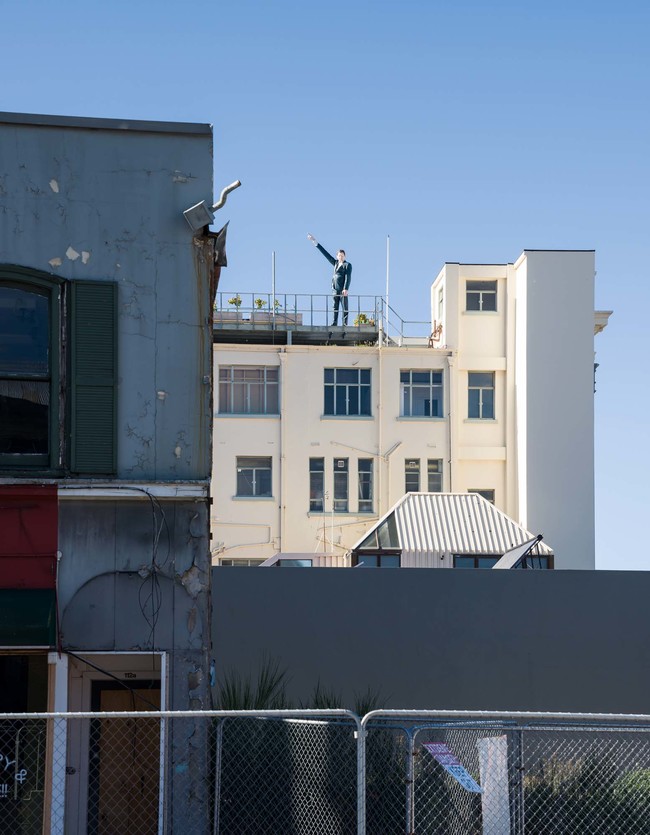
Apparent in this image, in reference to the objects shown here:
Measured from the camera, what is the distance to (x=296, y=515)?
49844 mm

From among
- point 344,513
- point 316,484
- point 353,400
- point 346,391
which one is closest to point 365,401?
point 353,400

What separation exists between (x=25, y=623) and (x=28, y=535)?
2.85 ft

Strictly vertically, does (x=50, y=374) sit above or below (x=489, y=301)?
below

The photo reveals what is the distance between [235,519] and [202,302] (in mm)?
36508

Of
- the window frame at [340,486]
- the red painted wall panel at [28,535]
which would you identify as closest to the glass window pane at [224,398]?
the window frame at [340,486]

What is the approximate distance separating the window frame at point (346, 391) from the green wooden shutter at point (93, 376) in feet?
122

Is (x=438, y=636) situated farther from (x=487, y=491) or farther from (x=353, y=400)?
(x=487, y=491)

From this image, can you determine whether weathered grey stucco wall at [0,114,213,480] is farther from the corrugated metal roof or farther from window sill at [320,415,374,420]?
window sill at [320,415,374,420]

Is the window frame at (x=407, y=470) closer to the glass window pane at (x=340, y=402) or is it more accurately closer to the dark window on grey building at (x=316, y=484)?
the glass window pane at (x=340, y=402)

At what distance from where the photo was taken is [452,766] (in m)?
11.7

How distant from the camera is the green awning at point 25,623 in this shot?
12.6m

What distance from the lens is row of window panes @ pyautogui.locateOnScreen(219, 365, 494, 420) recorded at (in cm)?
5075

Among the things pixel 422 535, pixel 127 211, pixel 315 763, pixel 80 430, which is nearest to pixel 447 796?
pixel 315 763

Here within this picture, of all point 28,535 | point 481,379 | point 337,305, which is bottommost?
point 28,535
